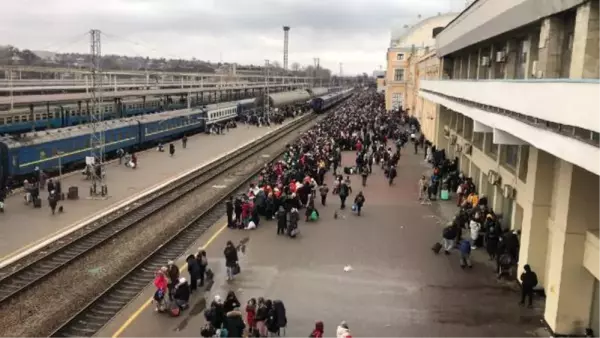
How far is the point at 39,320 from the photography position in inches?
465

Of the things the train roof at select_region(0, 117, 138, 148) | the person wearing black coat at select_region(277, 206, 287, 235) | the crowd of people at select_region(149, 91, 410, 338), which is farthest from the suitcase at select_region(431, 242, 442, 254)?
the train roof at select_region(0, 117, 138, 148)

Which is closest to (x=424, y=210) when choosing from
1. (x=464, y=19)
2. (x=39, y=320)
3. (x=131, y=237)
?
(x=464, y=19)

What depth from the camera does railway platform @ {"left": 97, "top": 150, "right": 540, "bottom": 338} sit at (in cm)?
1125

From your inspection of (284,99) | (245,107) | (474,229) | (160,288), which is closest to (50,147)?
(160,288)

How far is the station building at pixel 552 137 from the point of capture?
27.5 feet

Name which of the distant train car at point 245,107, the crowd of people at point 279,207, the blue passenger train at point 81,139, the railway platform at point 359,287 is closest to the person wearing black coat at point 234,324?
the crowd of people at point 279,207

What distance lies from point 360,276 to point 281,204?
5.97 m

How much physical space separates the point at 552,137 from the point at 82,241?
14.1m

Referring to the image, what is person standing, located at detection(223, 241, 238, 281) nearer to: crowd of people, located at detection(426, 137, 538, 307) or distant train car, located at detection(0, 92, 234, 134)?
crowd of people, located at detection(426, 137, 538, 307)

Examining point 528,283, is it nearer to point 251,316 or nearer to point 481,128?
point 481,128

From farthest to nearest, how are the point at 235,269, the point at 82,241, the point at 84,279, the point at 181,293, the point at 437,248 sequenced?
the point at 82,241, the point at 437,248, the point at 84,279, the point at 235,269, the point at 181,293

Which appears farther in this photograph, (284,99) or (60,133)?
(284,99)

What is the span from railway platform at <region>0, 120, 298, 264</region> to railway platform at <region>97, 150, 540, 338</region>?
17.2ft

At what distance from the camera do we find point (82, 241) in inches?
687
